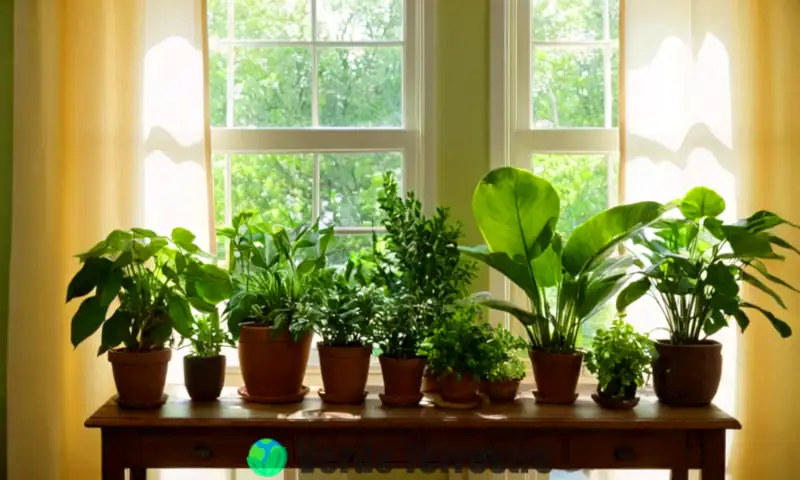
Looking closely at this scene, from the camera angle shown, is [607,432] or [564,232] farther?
[564,232]

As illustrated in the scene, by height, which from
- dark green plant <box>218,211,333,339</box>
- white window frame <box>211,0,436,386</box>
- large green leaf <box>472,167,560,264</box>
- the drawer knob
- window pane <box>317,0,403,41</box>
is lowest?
the drawer knob

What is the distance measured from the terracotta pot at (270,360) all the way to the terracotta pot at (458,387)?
43 centimetres

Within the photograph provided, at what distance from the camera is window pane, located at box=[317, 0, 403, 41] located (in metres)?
2.78

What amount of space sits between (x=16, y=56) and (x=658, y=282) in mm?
2068

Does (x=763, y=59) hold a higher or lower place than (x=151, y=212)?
higher

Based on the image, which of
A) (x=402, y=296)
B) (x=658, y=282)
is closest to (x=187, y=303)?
(x=402, y=296)

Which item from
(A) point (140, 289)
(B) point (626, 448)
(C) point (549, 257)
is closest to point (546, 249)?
(C) point (549, 257)

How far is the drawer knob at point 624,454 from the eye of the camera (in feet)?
7.07

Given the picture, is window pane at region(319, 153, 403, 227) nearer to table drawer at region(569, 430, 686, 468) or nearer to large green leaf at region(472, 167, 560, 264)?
large green leaf at region(472, 167, 560, 264)

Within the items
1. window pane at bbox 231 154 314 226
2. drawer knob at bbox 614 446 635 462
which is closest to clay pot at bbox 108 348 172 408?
window pane at bbox 231 154 314 226

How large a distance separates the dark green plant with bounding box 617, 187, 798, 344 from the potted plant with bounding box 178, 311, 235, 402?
117cm

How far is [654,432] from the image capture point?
216cm

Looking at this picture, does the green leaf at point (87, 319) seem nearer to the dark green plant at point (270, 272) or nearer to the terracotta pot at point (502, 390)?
the dark green plant at point (270, 272)

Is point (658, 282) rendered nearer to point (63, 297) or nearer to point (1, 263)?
point (63, 297)
